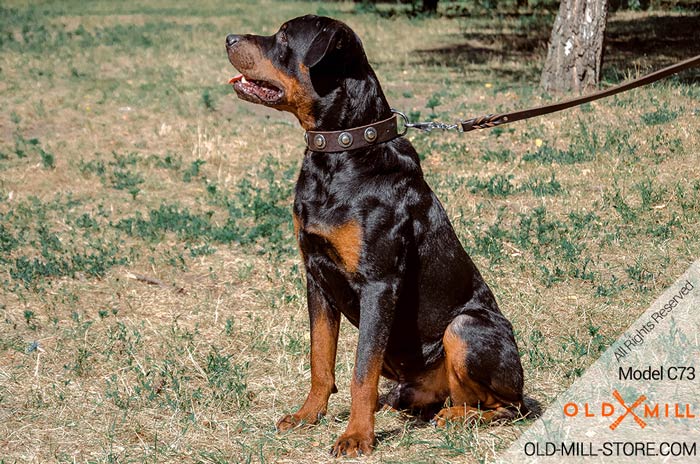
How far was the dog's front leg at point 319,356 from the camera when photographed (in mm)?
4113

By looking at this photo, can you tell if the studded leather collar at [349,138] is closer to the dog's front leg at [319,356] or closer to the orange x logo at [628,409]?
the dog's front leg at [319,356]

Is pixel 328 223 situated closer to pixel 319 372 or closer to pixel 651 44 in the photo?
pixel 319 372

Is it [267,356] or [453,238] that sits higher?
[453,238]

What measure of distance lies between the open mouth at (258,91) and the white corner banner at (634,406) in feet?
6.40

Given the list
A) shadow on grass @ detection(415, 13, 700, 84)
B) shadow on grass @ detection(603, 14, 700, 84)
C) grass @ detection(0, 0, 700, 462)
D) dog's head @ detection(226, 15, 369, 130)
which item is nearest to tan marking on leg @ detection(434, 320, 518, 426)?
grass @ detection(0, 0, 700, 462)

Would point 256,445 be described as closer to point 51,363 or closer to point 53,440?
point 53,440

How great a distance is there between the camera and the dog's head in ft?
13.0

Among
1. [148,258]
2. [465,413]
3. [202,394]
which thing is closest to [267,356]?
[202,394]

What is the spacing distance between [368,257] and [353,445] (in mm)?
834

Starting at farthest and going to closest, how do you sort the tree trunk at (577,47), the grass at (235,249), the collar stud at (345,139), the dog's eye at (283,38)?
the tree trunk at (577,47), the grass at (235,249), the dog's eye at (283,38), the collar stud at (345,139)

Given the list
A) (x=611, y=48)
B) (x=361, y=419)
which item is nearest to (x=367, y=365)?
(x=361, y=419)

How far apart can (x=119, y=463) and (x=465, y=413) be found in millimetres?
1616

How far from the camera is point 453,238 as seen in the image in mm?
4199

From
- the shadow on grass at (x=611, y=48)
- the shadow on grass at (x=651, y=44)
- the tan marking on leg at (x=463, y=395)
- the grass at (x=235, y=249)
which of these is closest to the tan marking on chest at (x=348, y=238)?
the tan marking on leg at (x=463, y=395)
